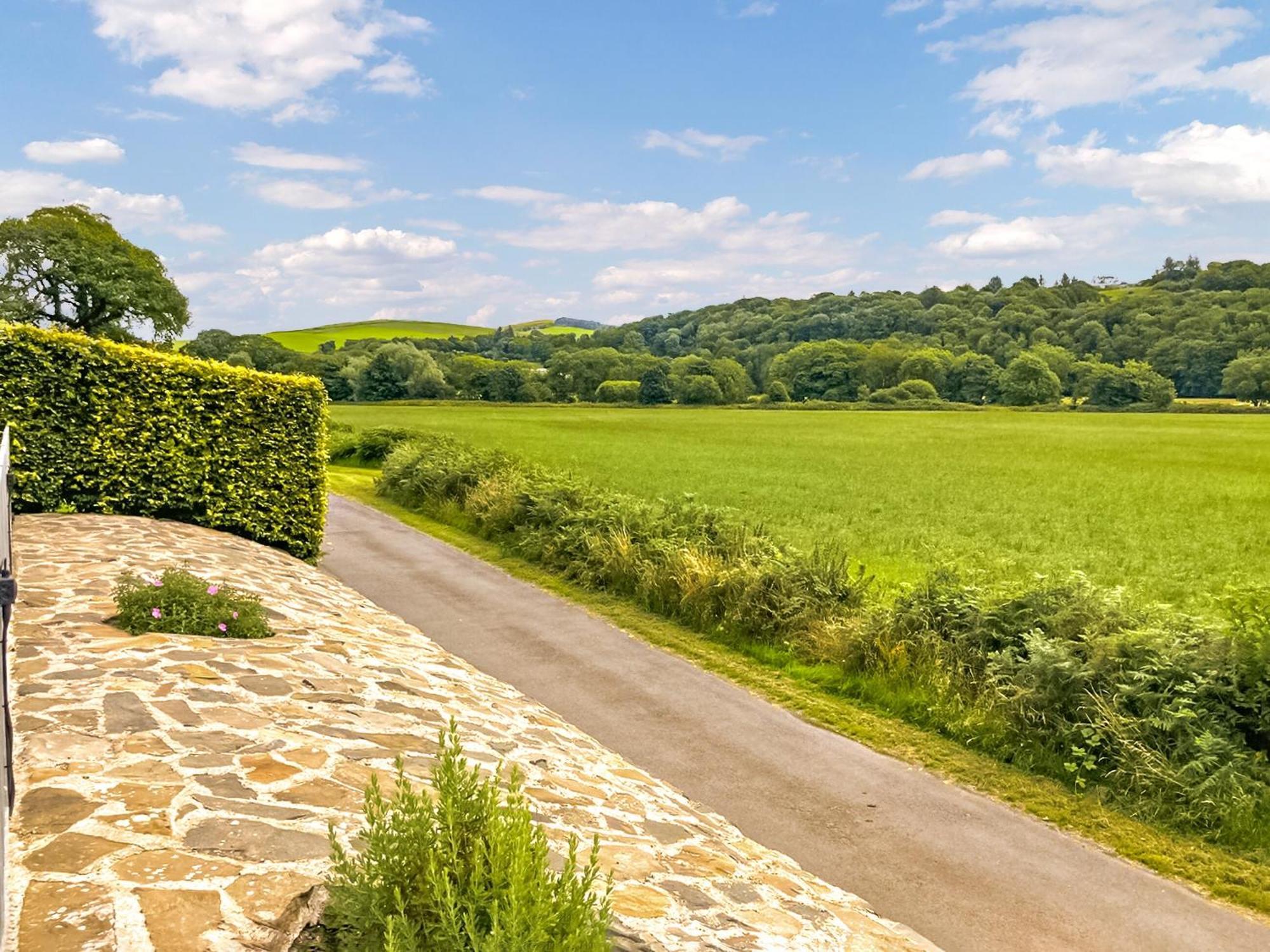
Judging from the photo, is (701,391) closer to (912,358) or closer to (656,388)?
(656,388)

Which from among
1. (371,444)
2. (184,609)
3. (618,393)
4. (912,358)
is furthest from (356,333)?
(184,609)

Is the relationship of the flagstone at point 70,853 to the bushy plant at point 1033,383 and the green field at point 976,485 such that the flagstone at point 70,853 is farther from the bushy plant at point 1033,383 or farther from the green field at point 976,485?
the bushy plant at point 1033,383

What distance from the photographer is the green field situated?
17.9 meters

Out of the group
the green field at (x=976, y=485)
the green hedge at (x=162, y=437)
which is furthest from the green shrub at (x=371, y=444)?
the green hedge at (x=162, y=437)

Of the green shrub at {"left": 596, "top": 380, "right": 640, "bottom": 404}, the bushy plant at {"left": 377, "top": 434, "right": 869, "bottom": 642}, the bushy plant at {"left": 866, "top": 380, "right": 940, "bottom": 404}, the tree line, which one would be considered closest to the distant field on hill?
the tree line

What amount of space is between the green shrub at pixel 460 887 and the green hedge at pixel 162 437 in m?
12.4

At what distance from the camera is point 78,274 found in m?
58.5

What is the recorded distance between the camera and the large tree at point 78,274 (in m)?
56.6

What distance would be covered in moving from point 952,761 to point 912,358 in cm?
12454

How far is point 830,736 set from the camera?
9398 mm

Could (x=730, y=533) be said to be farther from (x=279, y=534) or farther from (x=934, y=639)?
(x=279, y=534)

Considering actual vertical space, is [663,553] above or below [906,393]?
below

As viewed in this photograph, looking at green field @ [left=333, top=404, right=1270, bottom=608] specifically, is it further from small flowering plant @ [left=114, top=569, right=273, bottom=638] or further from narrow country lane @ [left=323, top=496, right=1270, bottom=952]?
small flowering plant @ [left=114, top=569, right=273, bottom=638]

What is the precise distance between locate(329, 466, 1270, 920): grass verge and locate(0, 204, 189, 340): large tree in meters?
58.5
